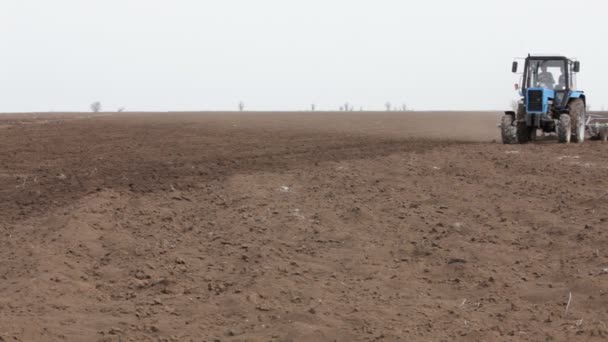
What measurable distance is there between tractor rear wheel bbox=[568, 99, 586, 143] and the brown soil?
12.4ft

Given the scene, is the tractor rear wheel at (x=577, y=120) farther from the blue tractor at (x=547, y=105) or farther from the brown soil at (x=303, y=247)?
the brown soil at (x=303, y=247)

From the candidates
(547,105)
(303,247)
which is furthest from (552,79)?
(303,247)

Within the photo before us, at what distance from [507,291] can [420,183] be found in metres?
4.30

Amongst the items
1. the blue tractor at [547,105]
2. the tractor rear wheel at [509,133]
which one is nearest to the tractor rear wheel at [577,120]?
the blue tractor at [547,105]

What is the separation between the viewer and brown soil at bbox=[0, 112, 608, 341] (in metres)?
8.23

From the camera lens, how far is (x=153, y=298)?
8.80 m

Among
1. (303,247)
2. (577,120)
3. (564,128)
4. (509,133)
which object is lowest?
(303,247)

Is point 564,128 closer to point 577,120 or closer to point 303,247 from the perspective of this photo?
point 577,120

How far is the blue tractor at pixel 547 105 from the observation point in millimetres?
18859

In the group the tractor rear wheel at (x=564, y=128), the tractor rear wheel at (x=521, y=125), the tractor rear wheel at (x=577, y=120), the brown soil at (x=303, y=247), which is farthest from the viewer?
the tractor rear wheel at (x=521, y=125)

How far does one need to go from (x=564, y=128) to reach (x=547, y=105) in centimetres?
103

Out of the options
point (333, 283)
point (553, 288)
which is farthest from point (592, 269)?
point (333, 283)

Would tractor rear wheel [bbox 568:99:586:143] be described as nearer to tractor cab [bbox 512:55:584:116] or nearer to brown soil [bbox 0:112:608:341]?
tractor cab [bbox 512:55:584:116]

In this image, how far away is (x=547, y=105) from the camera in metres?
19.4
